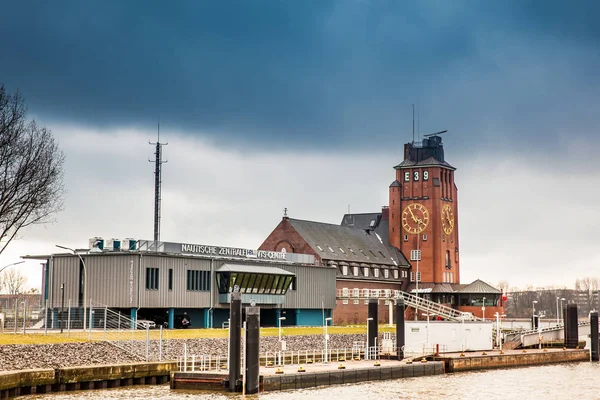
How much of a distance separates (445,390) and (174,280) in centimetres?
3318

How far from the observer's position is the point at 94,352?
60.6 m

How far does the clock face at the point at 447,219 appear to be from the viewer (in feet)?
433

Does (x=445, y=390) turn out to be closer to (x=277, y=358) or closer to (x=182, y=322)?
(x=277, y=358)

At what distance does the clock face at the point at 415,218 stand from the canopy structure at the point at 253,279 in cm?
3604

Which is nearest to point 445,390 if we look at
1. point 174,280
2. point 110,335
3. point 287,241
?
point 110,335

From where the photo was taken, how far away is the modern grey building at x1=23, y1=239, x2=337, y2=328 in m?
80.3

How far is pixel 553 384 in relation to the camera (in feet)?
211

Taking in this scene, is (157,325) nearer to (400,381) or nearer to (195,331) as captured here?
(195,331)

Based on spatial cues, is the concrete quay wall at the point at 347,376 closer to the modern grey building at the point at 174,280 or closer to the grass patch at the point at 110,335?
the grass patch at the point at 110,335

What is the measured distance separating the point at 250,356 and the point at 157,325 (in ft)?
115

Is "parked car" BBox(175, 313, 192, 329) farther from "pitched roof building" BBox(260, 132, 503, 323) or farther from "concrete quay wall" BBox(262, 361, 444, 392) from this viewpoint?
"pitched roof building" BBox(260, 132, 503, 323)

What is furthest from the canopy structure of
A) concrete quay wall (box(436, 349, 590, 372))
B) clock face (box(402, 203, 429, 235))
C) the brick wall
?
clock face (box(402, 203, 429, 235))

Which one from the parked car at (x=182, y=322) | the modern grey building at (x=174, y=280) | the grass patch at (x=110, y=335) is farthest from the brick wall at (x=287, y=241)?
the parked car at (x=182, y=322)

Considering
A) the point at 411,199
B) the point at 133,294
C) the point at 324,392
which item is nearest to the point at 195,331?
the point at 133,294
